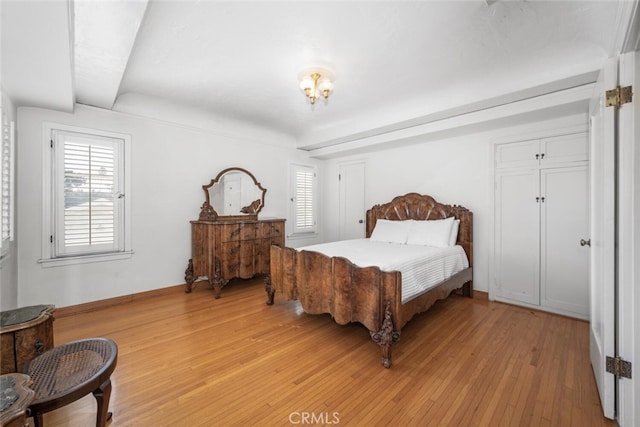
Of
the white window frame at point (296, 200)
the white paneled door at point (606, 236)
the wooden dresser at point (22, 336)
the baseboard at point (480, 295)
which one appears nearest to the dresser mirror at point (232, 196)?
the white window frame at point (296, 200)

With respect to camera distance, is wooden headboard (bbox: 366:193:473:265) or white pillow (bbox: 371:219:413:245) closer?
wooden headboard (bbox: 366:193:473:265)

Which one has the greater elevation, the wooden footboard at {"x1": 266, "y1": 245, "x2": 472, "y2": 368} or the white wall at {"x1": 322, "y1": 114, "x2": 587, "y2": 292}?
the white wall at {"x1": 322, "y1": 114, "x2": 587, "y2": 292}

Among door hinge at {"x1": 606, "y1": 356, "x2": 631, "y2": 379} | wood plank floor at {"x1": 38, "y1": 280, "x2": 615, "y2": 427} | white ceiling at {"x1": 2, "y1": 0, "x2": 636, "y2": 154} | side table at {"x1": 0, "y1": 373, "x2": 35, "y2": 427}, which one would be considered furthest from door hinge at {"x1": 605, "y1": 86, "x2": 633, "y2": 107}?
side table at {"x1": 0, "y1": 373, "x2": 35, "y2": 427}

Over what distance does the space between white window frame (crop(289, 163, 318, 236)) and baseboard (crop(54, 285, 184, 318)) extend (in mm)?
2196

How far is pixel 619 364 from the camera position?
4.81 feet

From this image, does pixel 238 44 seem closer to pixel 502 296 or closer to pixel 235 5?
pixel 235 5

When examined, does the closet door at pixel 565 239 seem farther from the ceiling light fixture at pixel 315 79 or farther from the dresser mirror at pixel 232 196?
the dresser mirror at pixel 232 196

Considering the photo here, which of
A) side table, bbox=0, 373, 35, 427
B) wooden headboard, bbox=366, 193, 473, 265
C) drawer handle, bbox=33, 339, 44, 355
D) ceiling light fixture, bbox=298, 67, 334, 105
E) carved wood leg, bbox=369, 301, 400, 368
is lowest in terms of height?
carved wood leg, bbox=369, 301, 400, 368

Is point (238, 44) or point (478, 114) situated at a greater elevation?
point (238, 44)

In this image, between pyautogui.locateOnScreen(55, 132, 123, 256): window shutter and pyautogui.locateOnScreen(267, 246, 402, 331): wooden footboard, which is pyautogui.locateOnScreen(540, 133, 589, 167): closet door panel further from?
pyautogui.locateOnScreen(55, 132, 123, 256): window shutter

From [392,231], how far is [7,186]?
414cm

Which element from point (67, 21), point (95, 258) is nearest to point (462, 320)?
point (67, 21)

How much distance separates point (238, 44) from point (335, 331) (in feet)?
8.89

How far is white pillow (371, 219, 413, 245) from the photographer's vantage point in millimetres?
3803
